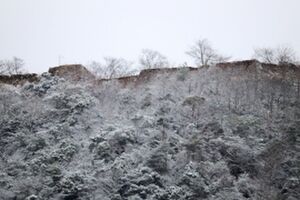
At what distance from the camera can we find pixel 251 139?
17594mm

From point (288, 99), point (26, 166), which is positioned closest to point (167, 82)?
point (288, 99)

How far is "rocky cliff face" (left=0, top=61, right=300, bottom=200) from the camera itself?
1545cm

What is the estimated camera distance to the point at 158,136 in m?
17.6

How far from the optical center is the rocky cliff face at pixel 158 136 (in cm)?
1545

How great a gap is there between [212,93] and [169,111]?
8.99 ft

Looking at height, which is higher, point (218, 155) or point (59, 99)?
point (59, 99)

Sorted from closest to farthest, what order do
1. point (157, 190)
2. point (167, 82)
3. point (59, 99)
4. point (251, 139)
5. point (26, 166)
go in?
point (157, 190) < point (26, 166) < point (251, 139) < point (59, 99) < point (167, 82)

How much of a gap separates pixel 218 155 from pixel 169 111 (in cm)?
359

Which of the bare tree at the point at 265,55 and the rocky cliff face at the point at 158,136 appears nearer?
the rocky cliff face at the point at 158,136

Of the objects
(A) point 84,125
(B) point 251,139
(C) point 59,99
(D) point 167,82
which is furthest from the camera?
Result: (D) point 167,82

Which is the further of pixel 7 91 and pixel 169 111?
pixel 7 91

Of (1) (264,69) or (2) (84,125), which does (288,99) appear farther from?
(2) (84,125)

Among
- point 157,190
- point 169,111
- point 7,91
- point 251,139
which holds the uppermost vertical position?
point 7,91

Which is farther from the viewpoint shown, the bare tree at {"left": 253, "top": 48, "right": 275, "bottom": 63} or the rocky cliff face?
the bare tree at {"left": 253, "top": 48, "right": 275, "bottom": 63}
